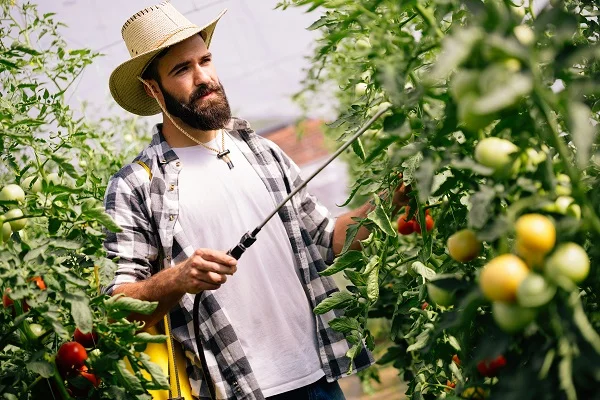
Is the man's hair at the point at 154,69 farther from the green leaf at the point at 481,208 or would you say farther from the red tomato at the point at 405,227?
the green leaf at the point at 481,208

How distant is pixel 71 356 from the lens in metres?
1.44

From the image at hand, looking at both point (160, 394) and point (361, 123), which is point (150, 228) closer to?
point (160, 394)

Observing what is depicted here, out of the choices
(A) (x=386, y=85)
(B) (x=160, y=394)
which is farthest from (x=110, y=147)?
(A) (x=386, y=85)

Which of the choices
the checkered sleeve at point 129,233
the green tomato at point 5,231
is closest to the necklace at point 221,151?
the checkered sleeve at point 129,233

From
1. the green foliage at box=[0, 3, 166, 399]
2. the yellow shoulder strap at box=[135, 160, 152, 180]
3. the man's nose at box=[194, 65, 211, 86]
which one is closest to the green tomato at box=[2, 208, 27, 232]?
the green foliage at box=[0, 3, 166, 399]

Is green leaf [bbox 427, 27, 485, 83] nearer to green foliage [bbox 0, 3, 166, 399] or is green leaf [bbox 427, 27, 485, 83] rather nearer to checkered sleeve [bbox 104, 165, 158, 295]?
green foliage [bbox 0, 3, 166, 399]

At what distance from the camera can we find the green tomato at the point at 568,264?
80 cm

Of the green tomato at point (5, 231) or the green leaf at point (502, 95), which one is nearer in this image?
the green leaf at point (502, 95)

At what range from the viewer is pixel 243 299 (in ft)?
6.97

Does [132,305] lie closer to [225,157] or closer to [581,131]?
[581,131]

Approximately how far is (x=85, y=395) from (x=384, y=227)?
0.66 metres

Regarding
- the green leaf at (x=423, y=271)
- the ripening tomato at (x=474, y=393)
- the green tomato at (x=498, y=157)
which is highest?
the green tomato at (x=498, y=157)

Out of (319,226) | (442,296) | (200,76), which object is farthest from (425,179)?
(200,76)

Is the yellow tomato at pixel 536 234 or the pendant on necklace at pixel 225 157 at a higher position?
the yellow tomato at pixel 536 234
